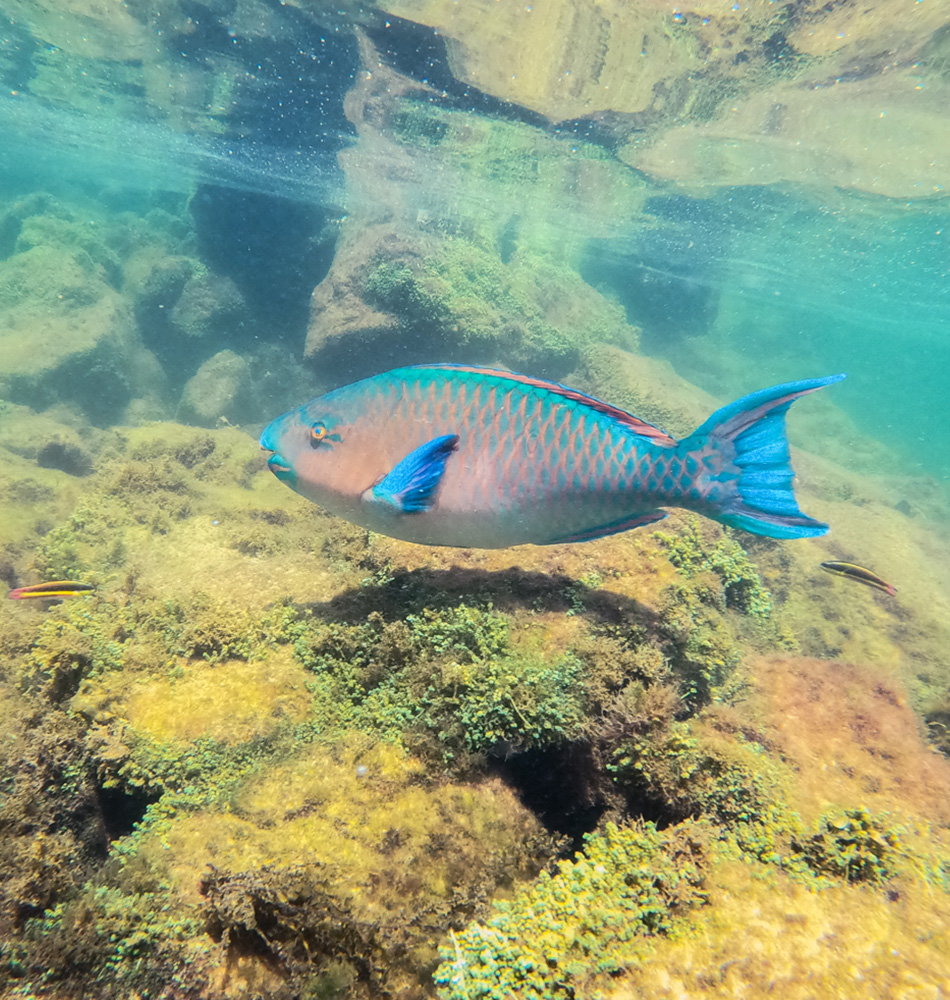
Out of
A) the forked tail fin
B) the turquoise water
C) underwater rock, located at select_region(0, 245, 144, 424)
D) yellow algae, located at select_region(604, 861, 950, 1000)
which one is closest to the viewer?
yellow algae, located at select_region(604, 861, 950, 1000)

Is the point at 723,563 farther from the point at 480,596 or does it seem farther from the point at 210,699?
the point at 210,699

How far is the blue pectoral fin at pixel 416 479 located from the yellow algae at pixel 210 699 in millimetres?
1438

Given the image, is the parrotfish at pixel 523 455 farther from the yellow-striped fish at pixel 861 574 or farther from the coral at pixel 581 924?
the yellow-striped fish at pixel 861 574

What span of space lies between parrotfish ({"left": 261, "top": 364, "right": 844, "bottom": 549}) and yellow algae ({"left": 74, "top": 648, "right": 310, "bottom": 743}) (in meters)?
1.28

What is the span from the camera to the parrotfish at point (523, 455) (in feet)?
9.32

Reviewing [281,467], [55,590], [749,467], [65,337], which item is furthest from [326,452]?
[65,337]

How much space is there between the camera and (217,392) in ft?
53.1

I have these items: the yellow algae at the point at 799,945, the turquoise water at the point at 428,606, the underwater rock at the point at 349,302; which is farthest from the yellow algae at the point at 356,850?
the underwater rock at the point at 349,302

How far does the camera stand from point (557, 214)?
29.8 meters

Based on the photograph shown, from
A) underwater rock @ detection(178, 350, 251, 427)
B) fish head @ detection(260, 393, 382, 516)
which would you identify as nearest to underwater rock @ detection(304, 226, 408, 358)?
underwater rock @ detection(178, 350, 251, 427)

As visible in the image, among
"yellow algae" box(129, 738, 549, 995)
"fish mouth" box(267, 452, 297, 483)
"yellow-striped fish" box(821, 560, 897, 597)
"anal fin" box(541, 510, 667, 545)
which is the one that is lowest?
"yellow algae" box(129, 738, 549, 995)

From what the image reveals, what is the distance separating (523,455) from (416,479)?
609 mm

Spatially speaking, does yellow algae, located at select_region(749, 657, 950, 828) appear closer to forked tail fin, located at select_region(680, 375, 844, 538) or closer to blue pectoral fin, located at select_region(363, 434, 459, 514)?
forked tail fin, located at select_region(680, 375, 844, 538)

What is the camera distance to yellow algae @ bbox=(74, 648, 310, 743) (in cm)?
304
